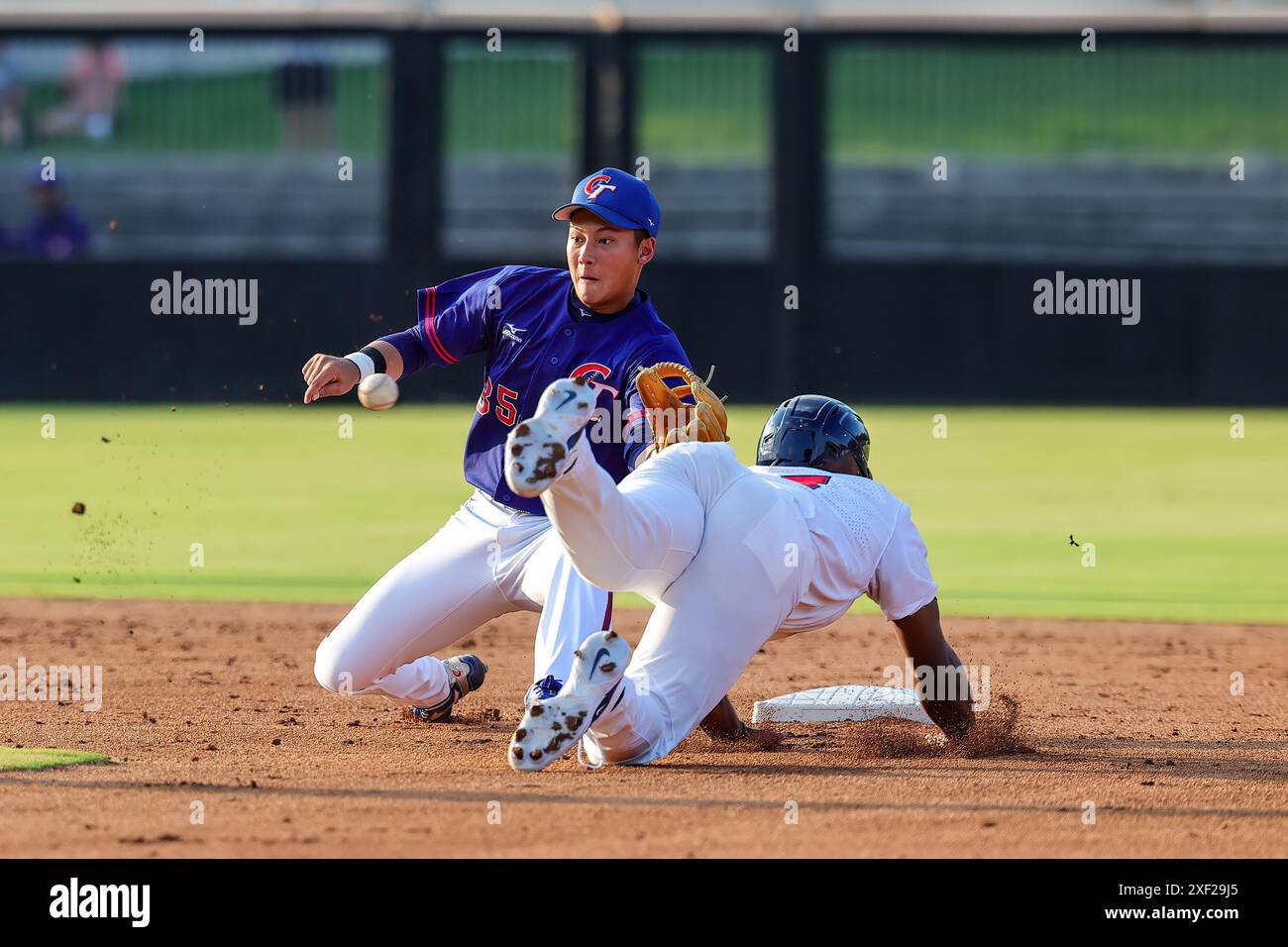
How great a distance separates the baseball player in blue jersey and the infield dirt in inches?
13.9

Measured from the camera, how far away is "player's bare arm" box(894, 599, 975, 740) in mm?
5074

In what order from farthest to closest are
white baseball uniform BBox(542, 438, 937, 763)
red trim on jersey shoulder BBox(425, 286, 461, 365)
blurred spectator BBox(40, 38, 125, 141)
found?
blurred spectator BBox(40, 38, 125, 141)
red trim on jersey shoulder BBox(425, 286, 461, 365)
white baseball uniform BBox(542, 438, 937, 763)

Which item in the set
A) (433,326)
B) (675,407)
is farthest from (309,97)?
(675,407)

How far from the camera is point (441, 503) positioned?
39.0ft

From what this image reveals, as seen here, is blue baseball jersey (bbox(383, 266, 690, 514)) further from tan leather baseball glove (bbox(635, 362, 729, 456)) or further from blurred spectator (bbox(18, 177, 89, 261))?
blurred spectator (bbox(18, 177, 89, 261))

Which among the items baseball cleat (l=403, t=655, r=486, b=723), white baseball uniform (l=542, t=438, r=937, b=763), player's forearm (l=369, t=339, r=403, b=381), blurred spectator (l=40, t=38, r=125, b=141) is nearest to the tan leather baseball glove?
white baseball uniform (l=542, t=438, r=937, b=763)

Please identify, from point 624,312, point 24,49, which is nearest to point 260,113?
point 24,49

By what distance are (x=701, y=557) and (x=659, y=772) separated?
2.19 feet

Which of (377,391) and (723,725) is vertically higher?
(377,391)

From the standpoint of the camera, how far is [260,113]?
2612 centimetres

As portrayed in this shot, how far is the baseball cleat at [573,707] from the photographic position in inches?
169

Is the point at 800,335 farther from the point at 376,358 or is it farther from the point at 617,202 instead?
the point at 617,202

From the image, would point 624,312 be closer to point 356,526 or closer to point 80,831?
point 80,831

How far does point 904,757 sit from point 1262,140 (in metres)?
27.9
